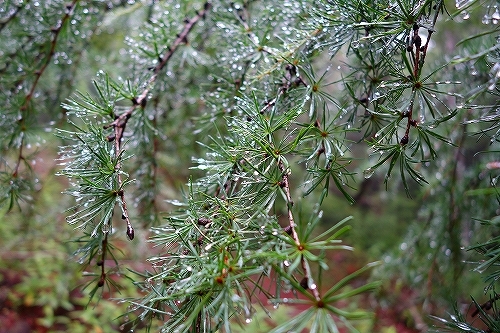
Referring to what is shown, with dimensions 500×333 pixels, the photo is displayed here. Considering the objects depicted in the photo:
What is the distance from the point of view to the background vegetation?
42cm

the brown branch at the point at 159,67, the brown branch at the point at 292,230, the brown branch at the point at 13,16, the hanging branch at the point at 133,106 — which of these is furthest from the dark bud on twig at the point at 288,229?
the brown branch at the point at 13,16

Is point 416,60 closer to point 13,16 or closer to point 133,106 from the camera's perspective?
point 133,106

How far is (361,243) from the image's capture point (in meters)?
3.62

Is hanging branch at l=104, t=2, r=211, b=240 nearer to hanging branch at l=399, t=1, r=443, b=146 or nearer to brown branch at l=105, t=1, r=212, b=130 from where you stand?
brown branch at l=105, t=1, r=212, b=130

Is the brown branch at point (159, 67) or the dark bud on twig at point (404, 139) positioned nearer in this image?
the dark bud on twig at point (404, 139)

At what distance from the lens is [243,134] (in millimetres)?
506

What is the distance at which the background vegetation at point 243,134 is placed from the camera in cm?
42

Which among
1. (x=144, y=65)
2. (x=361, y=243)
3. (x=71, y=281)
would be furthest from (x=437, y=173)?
(x=361, y=243)

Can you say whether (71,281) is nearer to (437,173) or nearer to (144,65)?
(144,65)

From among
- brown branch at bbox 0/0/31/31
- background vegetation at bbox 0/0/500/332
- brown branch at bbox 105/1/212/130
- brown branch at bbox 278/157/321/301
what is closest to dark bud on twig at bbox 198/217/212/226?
background vegetation at bbox 0/0/500/332

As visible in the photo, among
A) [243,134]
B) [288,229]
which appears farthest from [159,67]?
[288,229]

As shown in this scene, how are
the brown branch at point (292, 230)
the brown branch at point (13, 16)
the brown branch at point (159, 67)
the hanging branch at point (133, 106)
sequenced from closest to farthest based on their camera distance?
1. the brown branch at point (292, 230)
2. the hanging branch at point (133, 106)
3. the brown branch at point (159, 67)
4. the brown branch at point (13, 16)

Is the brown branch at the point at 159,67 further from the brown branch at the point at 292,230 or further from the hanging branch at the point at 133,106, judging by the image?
Result: the brown branch at the point at 292,230

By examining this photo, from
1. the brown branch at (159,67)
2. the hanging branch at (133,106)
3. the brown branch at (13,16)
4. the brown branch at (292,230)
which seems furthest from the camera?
the brown branch at (13,16)
